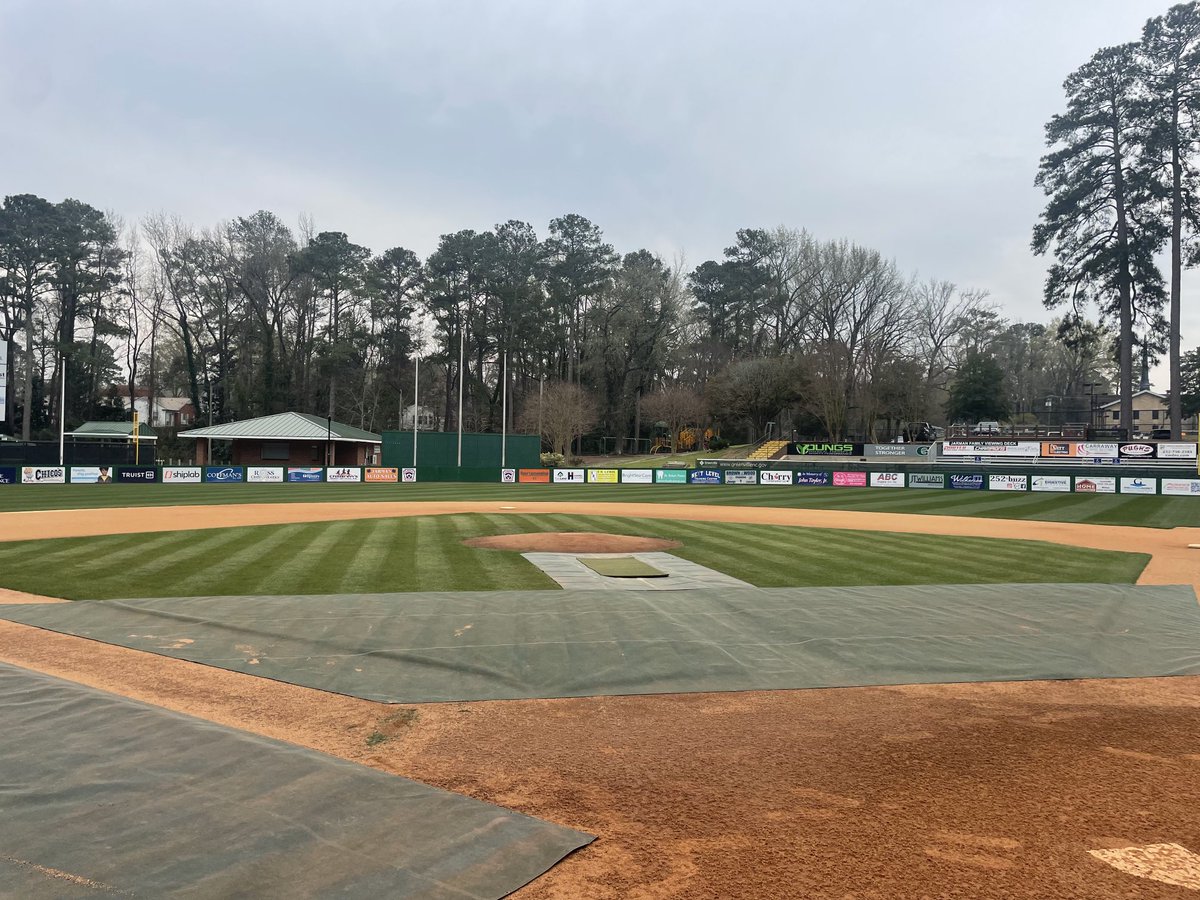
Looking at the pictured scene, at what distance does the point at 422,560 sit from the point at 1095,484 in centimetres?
→ 3607

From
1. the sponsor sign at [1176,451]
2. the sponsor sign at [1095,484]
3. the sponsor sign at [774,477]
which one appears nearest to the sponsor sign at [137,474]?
the sponsor sign at [774,477]

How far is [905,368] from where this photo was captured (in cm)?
6031

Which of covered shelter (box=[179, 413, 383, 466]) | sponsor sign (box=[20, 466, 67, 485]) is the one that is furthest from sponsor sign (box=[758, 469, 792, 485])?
sponsor sign (box=[20, 466, 67, 485])

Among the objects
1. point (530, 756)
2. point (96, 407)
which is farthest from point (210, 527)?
point (96, 407)

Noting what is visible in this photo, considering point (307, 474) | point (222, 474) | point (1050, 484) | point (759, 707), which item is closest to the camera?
point (759, 707)

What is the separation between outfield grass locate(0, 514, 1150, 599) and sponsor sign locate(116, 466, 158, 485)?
25882mm

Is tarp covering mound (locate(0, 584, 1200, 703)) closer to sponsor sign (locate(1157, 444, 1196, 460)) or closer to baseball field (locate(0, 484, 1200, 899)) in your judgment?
baseball field (locate(0, 484, 1200, 899))

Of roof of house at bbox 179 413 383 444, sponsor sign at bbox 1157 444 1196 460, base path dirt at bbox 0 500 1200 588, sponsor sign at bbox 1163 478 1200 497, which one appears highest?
roof of house at bbox 179 413 383 444

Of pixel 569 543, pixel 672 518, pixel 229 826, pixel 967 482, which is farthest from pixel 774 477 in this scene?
pixel 229 826

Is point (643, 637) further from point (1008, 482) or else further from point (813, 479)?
point (813, 479)

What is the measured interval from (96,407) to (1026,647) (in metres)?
76.8

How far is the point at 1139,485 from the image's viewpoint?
3466cm

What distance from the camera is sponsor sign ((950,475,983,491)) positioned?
38625 millimetres

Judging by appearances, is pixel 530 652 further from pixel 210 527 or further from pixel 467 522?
pixel 210 527
